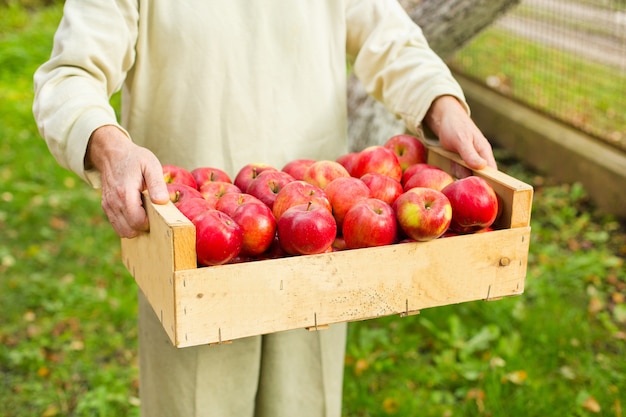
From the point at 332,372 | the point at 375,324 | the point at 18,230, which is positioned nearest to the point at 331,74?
the point at 332,372

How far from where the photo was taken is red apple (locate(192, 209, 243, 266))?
1.57 metres

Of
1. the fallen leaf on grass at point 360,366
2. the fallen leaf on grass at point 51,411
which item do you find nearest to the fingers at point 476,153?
the fallen leaf on grass at point 360,366

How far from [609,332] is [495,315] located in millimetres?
568

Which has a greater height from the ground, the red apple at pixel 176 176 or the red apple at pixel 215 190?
the red apple at pixel 176 176

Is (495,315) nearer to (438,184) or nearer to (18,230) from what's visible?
(438,184)

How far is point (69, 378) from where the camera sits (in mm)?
3664

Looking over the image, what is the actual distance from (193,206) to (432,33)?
2.38 m

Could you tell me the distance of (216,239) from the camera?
5.15 ft

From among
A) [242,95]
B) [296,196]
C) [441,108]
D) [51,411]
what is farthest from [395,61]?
[51,411]

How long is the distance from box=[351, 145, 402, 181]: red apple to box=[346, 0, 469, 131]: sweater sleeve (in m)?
0.19

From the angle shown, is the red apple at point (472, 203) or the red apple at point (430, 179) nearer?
the red apple at point (472, 203)

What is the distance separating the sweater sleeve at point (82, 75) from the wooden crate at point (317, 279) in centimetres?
28

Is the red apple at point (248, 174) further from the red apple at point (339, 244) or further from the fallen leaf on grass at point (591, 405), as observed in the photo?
the fallen leaf on grass at point (591, 405)

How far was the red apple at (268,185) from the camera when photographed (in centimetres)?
185
